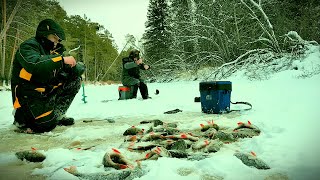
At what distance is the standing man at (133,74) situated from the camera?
717 centimetres

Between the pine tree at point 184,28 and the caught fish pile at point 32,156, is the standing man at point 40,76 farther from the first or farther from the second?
the pine tree at point 184,28

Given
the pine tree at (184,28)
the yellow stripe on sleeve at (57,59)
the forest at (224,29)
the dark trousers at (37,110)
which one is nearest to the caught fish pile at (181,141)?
the dark trousers at (37,110)

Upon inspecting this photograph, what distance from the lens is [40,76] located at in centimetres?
306

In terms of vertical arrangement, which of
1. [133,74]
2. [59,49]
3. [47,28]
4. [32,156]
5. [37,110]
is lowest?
[32,156]

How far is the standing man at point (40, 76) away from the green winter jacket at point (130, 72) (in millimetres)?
3659

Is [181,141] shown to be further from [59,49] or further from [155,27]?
[155,27]

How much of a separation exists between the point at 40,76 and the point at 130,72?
4.33 meters

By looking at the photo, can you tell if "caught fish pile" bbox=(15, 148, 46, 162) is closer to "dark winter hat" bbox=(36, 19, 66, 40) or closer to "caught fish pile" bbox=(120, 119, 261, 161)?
"caught fish pile" bbox=(120, 119, 261, 161)

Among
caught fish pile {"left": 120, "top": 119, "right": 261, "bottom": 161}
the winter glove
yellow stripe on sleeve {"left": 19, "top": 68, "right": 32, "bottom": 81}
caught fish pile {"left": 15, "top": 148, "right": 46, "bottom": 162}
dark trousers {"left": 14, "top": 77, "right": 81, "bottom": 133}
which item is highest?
the winter glove

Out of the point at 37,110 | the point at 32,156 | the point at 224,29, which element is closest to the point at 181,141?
the point at 32,156

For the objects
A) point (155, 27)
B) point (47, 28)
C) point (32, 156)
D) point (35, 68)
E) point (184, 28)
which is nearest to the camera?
point (32, 156)

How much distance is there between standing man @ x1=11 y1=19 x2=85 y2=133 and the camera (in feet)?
9.68

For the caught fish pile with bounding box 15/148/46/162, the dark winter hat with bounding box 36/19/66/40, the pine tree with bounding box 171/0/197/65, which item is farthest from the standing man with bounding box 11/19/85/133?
the pine tree with bounding box 171/0/197/65

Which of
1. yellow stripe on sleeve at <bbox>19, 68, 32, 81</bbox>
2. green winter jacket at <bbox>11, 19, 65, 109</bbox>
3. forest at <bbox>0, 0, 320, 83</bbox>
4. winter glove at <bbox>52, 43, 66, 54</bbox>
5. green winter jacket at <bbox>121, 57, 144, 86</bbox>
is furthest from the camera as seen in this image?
forest at <bbox>0, 0, 320, 83</bbox>
